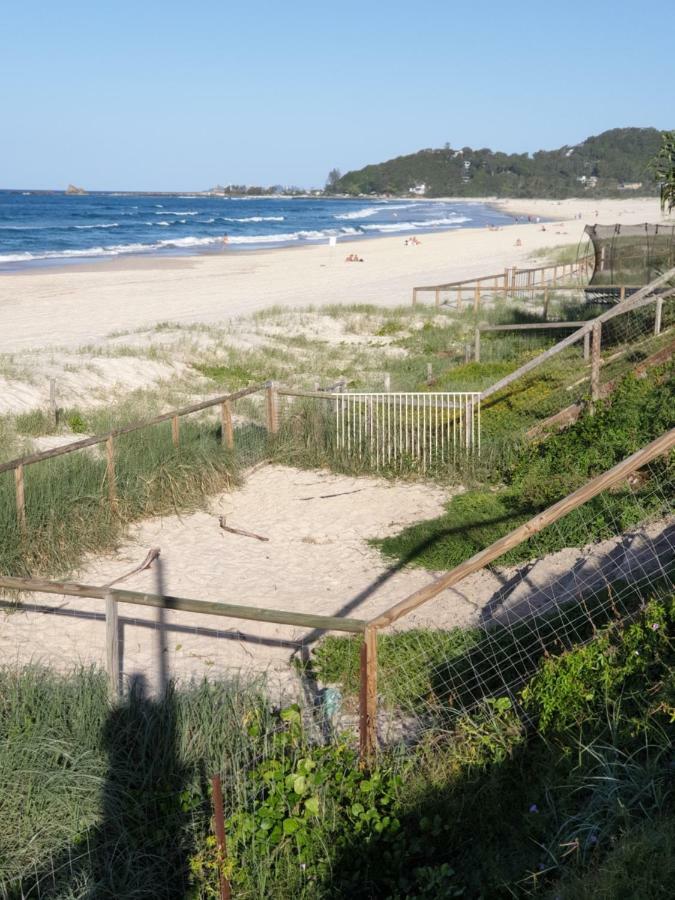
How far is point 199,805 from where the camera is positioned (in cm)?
516

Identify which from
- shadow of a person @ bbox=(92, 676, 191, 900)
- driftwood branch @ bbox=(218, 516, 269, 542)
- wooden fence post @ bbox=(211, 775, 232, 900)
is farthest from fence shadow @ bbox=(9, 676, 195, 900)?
driftwood branch @ bbox=(218, 516, 269, 542)

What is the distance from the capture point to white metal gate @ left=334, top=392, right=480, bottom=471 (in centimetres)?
1241

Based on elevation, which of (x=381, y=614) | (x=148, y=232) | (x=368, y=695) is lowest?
(x=368, y=695)

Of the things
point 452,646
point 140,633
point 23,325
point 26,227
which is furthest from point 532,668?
point 26,227

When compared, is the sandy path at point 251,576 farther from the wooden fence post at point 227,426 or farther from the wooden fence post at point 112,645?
the wooden fence post at point 112,645

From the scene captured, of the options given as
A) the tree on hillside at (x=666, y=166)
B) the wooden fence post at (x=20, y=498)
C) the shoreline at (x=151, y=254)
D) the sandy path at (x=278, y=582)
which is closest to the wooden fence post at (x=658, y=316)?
the tree on hillside at (x=666, y=166)

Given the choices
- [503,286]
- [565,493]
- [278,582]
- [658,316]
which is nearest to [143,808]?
[278,582]

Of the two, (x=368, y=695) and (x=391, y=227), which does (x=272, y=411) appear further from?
(x=391, y=227)

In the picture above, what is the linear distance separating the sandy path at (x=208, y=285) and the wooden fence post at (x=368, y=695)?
19102mm

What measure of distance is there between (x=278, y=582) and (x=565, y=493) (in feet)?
10.9

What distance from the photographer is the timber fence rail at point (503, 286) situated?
1064 inches

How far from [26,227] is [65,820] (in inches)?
3152

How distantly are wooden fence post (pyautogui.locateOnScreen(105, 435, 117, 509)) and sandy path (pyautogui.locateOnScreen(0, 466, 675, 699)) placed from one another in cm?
46

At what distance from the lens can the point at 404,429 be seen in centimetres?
1280
